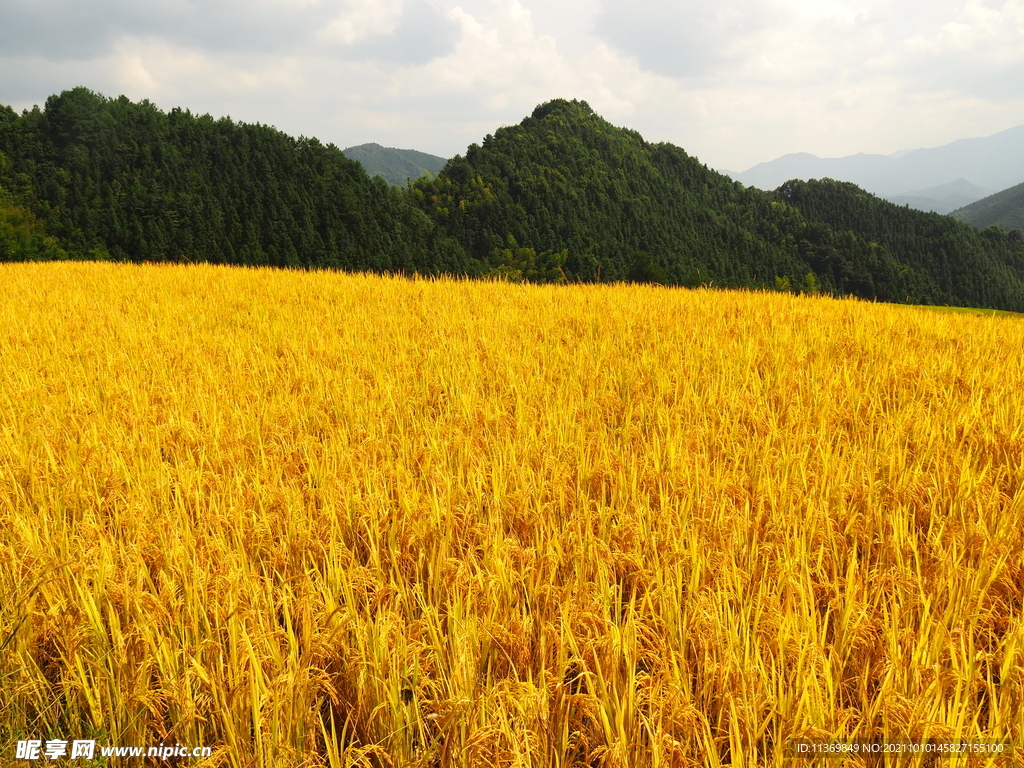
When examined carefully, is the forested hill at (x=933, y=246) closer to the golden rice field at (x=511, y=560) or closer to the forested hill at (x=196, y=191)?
the forested hill at (x=196, y=191)

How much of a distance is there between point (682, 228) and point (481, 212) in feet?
165

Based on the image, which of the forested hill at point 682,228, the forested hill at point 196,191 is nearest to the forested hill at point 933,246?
the forested hill at point 682,228


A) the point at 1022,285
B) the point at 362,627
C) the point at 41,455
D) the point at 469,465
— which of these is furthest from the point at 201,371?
the point at 1022,285

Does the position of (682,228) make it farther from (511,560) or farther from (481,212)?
(511,560)

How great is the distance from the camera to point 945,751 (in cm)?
125

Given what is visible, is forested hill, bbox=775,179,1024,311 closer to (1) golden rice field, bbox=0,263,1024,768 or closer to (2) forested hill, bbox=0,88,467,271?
(2) forested hill, bbox=0,88,467,271

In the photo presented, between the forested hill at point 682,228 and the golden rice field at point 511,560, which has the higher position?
the forested hill at point 682,228

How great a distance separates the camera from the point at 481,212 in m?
111

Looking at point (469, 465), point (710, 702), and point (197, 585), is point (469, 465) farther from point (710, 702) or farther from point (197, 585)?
point (710, 702)

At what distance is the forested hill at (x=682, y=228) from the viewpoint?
109 meters

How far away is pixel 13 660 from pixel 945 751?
254 cm

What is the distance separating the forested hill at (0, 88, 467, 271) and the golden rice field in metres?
77.3

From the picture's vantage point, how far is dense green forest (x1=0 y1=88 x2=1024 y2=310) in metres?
72.2

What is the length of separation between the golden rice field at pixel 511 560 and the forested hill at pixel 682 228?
94.9 metres
